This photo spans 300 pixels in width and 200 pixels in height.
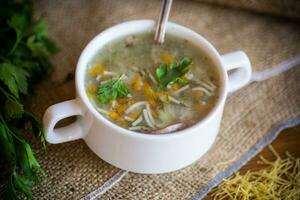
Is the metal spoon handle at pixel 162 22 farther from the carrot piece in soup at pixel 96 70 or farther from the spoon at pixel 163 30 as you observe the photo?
the carrot piece in soup at pixel 96 70

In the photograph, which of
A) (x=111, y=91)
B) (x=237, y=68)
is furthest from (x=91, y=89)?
(x=237, y=68)

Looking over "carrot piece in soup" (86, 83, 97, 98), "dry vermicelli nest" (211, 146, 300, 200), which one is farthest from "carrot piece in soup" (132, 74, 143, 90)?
"dry vermicelli nest" (211, 146, 300, 200)

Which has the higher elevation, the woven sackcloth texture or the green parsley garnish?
the woven sackcloth texture

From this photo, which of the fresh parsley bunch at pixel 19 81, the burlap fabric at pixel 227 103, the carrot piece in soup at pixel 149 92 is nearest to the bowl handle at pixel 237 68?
the burlap fabric at pixel 227 103

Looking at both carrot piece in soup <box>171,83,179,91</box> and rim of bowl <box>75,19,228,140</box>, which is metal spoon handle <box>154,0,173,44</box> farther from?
carrot piece in soup <box>171,83,179,91</box>

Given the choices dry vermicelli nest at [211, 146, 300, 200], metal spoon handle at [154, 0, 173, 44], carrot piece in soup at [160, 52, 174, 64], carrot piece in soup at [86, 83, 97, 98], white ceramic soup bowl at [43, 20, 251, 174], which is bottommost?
dry vermicelli nest at [211, 146, 300, 200]

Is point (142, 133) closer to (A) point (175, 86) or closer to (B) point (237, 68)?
(A) point (175, 86)

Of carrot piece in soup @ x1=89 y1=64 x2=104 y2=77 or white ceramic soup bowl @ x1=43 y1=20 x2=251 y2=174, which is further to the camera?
carrot piece in soup @ x1=89 y1=64 x2=104 y2=77
